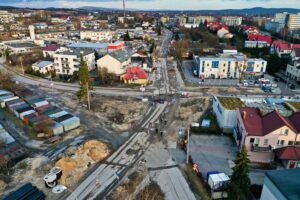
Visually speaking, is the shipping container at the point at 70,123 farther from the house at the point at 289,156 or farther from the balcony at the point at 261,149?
the house at the point at 289,156

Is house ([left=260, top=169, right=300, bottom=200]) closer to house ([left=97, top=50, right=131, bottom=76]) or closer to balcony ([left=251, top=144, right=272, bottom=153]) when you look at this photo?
balcony ([left=251, top=144, right=272, bottom=153])

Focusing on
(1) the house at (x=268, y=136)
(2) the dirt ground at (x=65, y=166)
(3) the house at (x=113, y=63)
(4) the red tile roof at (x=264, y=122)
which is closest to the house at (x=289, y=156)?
(1) the house at (x=268, y=136)

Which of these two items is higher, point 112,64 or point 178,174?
point 112,64

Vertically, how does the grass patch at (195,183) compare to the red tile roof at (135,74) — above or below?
below

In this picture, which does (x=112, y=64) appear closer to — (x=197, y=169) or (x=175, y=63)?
(x=175, y=63)

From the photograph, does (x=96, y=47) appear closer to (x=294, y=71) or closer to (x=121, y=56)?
(x=121, y=56)

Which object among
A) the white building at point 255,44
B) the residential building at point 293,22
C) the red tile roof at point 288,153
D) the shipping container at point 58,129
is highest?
the residential building at point 293,22

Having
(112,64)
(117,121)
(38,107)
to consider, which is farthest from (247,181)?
(112,64)
